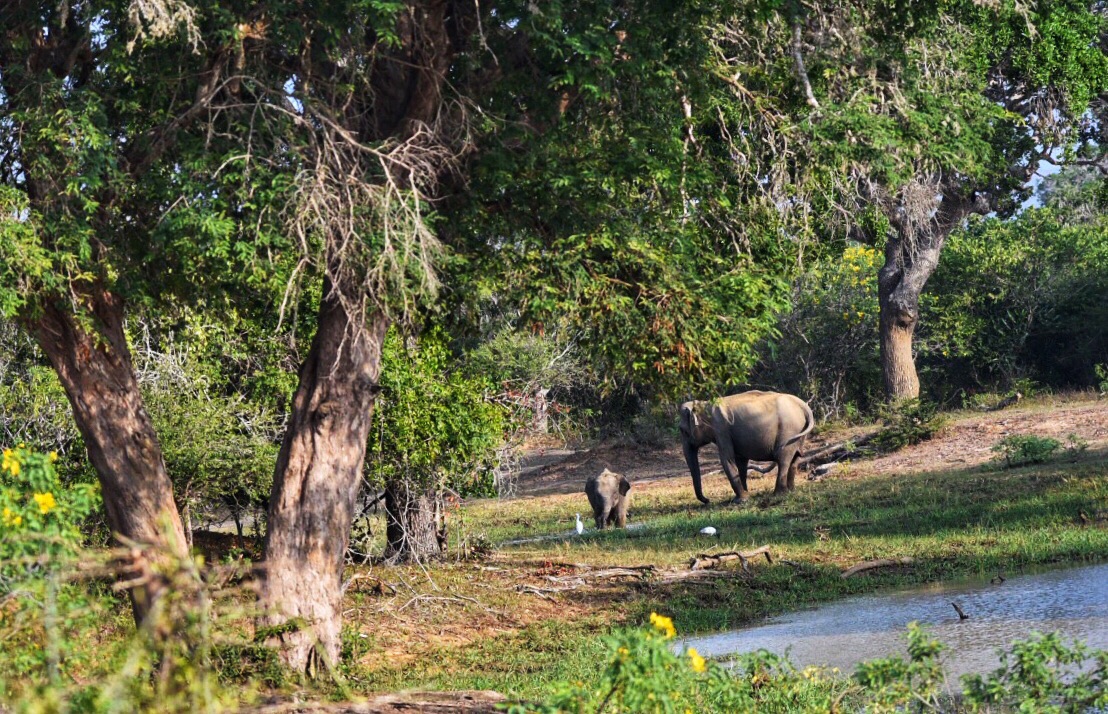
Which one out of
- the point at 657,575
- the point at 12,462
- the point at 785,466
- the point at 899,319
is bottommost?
the point at 657,575

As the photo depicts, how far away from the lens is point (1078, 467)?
19.1m

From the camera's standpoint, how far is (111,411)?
34.8ft

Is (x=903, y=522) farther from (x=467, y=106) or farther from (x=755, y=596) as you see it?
(x=467, y=106)

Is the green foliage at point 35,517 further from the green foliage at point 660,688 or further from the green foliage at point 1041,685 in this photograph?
the green foliage at point 1041,685

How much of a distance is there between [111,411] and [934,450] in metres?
16.5

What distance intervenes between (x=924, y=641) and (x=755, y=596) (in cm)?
660

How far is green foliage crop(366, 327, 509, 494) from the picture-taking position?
14.3 metres

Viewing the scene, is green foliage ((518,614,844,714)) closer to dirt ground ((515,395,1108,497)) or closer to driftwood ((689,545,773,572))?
driftwood ((689,545,773,572))

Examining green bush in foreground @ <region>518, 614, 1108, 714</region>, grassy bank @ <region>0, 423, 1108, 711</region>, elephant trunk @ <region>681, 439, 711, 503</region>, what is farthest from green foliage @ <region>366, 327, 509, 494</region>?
elephant trunk @ <region>681, 439, 711, 503</region>

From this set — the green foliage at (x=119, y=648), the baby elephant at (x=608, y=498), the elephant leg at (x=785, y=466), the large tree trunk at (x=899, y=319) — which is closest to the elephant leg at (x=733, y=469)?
the elephant leg at (x=785, y=466)

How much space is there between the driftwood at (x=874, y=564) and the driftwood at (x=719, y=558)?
1154 millimetres

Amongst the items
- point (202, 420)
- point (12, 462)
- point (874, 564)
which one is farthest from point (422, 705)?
point (874, 564)

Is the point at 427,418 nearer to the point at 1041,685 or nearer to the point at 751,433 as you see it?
the point at 1041,685

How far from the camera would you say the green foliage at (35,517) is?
593 cm
